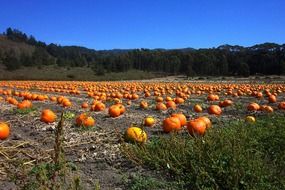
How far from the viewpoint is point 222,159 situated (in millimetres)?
5738

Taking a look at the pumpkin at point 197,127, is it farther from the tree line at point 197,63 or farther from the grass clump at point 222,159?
the tree line at point 197,63

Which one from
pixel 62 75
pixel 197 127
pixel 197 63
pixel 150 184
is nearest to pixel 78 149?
pixel 197 127

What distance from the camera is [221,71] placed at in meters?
81.6

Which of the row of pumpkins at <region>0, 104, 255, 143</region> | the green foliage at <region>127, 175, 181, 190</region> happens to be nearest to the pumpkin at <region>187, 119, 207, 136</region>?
the row of pumpkins at <region>0, 104, 255, 143</region>

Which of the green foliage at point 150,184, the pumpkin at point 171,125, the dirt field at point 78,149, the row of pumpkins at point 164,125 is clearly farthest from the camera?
the pumpkin at point 171,125

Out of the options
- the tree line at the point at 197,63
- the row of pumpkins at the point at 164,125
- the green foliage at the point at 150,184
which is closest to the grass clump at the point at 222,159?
the green foliage at the point at 150,184

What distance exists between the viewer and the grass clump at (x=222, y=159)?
5391mm

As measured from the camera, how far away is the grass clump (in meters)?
5.39

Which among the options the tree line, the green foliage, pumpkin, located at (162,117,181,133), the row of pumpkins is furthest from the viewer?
the tree line

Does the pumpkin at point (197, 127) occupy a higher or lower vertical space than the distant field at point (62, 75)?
higher

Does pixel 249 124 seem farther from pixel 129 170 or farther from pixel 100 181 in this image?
pixel 100 181

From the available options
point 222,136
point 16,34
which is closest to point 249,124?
point 222,136

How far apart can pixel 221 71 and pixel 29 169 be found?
7692 cm

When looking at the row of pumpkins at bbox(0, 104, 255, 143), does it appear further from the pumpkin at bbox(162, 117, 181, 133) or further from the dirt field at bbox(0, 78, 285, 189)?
the dirt field at bbox(0, 78, 285, 189)
